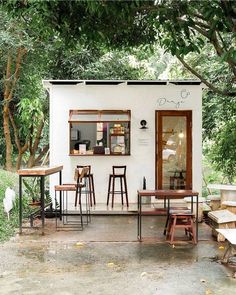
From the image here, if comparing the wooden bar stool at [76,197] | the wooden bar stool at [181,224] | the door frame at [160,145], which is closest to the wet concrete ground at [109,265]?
the wooden bar stool at [181,224]

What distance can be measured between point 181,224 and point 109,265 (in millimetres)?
1791

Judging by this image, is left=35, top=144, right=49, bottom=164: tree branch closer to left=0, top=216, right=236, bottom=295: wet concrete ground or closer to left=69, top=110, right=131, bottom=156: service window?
left=69, top=110, right=131, bottom=156: service window

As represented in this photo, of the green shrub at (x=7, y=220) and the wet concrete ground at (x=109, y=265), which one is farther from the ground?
the green shrub at (x=7, y=220)

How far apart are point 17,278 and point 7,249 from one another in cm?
143

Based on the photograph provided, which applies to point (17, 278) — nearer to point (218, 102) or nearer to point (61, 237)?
point (61, 237)

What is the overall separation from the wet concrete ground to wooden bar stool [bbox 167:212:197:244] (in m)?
0.17

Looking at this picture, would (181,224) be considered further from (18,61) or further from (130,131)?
(18,61)

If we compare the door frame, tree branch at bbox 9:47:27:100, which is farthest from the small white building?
tree branch at bbox 9:47:27:100

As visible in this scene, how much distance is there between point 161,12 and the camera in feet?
14.7

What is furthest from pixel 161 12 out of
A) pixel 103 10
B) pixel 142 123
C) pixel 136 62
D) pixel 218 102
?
pixel 136 62

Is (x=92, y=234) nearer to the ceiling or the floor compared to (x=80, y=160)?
nearer to the floor

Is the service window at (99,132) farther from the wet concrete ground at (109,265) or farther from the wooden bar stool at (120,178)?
the wet concrete ground at (109,265)

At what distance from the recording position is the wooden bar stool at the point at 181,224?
700cm

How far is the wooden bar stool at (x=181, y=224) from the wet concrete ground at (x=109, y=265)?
0.17 metres
